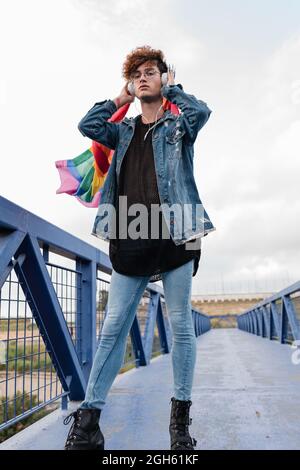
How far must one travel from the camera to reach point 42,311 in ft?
6.34

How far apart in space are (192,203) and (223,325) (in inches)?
1551

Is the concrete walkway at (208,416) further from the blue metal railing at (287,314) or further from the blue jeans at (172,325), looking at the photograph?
the blue metal railing at (287,314)

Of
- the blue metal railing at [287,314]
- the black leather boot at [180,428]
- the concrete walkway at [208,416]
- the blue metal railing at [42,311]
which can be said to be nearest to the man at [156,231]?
the black leather boot at [180,428]

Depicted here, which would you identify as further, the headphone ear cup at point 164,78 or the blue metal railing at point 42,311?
the headphone ear cup at point 164,78

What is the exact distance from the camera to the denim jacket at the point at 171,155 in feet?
5.06

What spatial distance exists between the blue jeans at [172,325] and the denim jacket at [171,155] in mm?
175

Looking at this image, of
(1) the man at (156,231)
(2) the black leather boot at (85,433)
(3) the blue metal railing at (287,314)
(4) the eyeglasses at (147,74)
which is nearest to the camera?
(2) the black leather boot at (85,433)

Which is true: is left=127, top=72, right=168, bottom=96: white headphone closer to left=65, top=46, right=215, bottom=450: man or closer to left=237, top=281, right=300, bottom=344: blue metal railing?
left=65, top=46, right=215, bottom=450: man

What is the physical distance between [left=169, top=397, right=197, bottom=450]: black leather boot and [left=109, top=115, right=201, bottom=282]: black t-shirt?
484 mm

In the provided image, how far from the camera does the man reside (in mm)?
1517

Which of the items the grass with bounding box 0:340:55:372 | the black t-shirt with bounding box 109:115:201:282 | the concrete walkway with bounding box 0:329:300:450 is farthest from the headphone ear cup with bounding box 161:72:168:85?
the concrete walkway with bounding box 0:329:300:450

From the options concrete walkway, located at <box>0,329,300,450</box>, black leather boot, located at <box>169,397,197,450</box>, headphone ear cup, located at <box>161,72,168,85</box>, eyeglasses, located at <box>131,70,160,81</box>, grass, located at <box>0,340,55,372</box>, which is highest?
eyeglasses, located at <box>131,70,160,81</box>

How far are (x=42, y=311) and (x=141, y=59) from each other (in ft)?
4.00

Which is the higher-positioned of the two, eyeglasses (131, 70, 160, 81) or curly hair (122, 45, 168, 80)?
curly hair (122, 45, 168, 80)
